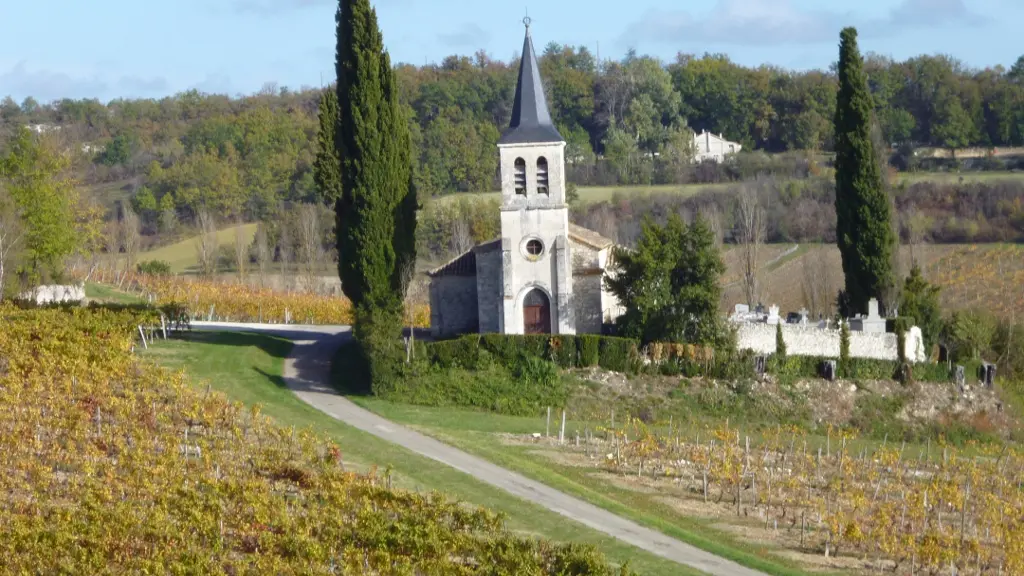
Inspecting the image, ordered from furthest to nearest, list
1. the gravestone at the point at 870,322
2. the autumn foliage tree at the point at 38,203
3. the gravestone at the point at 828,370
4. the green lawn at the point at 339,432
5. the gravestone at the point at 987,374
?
the autumn foliage tree at the point at 38,203, the gravestone at the point at 870,322, the gravestone at the point at 987,374, the gravestone at the point at 828,370, the green lawn at the point at 339,432

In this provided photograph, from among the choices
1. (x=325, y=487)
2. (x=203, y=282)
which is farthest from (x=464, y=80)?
Result: (x=325, y=487)

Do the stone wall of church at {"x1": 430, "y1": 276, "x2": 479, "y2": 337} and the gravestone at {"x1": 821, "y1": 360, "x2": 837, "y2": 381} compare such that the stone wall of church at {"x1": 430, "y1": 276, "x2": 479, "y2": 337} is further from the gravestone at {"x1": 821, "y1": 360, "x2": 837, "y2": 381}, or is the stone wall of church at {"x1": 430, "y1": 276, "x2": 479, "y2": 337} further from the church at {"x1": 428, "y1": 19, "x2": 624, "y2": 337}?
the gravestone at {"x1": 821, "y1": 360, "x2": 837, "y2": 381}

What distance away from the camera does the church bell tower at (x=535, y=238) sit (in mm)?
42938

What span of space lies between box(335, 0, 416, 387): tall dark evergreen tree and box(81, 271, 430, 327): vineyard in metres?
11.9

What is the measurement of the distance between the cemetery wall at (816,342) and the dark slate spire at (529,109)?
8080 millimetres

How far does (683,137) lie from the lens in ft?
322

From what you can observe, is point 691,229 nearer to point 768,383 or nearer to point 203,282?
point 768,383

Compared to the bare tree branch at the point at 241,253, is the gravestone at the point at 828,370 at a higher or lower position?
lower

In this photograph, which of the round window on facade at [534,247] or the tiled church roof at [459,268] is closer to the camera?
the round window on facade at [534,247]

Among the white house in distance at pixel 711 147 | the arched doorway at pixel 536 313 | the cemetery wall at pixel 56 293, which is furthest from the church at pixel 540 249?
the white house in distance at pixel 711 147

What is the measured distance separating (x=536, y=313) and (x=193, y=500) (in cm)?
1927

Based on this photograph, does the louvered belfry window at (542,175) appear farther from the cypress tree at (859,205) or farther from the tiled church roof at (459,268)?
the cypress tree at (859,205)

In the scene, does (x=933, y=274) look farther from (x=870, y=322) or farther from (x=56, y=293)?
(x=56, y=293)

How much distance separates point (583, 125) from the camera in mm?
107625
